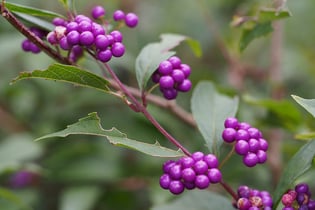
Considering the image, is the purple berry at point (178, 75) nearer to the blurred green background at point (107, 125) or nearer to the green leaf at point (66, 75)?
the green leaf at point (66, 75)

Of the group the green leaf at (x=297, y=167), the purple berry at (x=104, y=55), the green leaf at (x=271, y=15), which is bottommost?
the green leaf at (x=297, y=167)

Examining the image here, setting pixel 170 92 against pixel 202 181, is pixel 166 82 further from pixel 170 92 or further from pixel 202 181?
pixel 202 181

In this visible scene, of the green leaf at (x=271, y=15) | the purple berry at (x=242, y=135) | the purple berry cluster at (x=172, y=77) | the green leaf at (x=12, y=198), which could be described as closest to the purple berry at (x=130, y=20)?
the purple berry cluster at (x=172, y=77)

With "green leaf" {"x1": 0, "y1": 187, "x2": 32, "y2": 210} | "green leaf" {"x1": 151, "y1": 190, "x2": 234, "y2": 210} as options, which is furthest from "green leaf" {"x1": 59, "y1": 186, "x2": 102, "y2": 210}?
"green leaf" {"x1": 151, "y1": 190, "x2": 234, "y2": 210}

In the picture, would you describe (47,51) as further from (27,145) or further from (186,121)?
(27,145)

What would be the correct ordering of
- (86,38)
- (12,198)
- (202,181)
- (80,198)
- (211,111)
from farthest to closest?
(80,198) → (12,198) → (211,111) → (86,38) → (202,181)

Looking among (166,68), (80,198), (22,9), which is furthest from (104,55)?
(80,198)

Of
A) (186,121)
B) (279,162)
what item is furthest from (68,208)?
(279,162)
